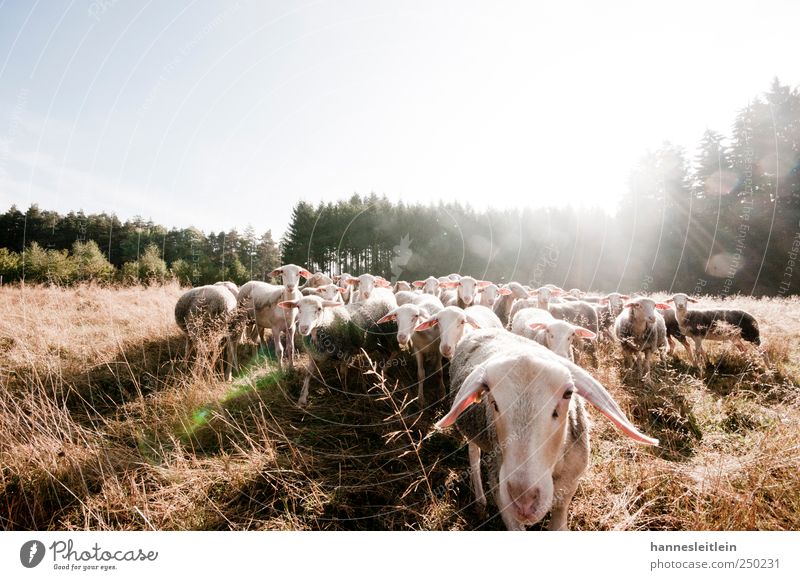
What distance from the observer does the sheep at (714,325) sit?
806 cm

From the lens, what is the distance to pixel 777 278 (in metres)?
18.7

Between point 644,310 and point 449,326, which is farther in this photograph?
point 644,310

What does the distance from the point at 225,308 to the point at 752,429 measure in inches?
423

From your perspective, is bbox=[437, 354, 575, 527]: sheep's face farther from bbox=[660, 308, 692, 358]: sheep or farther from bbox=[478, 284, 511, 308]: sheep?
bbox=[660, 308, 692, 358]: sheep

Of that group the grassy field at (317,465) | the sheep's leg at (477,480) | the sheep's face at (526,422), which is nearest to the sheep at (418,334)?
the grassy field at (317,465)

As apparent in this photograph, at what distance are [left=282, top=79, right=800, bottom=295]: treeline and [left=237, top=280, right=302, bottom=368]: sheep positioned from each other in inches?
348

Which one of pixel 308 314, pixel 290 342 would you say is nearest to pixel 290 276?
pixel 290 342

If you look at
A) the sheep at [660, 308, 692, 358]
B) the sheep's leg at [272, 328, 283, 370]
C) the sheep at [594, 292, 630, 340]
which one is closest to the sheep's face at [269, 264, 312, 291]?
the sheep's leg at [272, 328, 283, 370]

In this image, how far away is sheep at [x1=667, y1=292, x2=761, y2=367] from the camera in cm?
806

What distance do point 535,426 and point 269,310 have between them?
8288 mm

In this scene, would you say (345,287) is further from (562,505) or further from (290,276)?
(562,505)

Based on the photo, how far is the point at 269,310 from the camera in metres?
8.88
